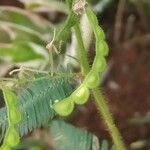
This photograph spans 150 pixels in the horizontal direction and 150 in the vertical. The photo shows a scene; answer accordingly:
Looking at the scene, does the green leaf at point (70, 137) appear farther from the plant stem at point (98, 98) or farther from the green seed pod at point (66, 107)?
the green seed pod at point (66, 107)

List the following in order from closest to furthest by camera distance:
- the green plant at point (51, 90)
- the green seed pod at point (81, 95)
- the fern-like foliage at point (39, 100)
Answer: the green seed pod at point (81, 95) < the green plant at point (51, 90) < the fern-like foliage at point (39, 100)

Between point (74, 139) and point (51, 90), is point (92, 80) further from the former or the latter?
point (74, 139)

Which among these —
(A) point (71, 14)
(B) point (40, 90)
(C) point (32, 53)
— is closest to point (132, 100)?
(C) point (32, 53)

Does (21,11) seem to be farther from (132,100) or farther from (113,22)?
(132,100)

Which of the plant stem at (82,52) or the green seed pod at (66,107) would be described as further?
the plant stem at (82,52)

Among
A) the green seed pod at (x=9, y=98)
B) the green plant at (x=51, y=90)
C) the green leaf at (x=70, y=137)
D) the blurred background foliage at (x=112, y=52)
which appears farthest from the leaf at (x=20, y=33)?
the green seed pod at (x=9, y=98)

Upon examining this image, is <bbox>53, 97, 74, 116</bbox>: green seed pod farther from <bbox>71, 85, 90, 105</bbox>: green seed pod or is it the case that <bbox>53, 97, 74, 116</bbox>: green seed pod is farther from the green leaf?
the green leaf
